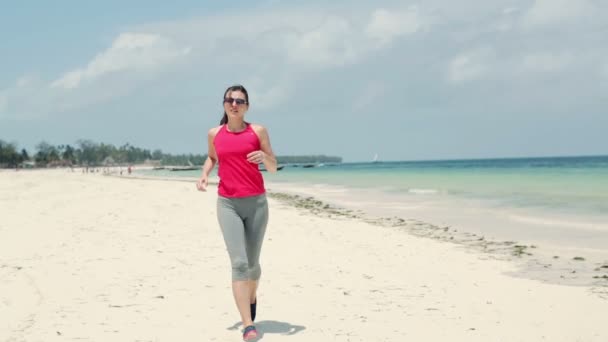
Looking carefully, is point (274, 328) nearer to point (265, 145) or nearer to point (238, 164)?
point (238, 164)

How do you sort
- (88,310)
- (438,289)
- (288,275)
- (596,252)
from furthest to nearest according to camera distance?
1. (596,252)
2. (288,275)
3. (438,289)
4. (88,310)

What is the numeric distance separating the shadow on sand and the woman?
0.44 m

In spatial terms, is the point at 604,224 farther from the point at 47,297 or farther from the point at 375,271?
the point at 47,297

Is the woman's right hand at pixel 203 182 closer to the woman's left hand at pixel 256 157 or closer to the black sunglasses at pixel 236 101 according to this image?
the woman's left hand at pixel 256 157

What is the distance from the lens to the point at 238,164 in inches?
183

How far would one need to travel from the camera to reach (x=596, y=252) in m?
10.4

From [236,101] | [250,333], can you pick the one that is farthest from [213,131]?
[250,333]

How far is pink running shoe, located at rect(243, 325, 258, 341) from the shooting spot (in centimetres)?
471

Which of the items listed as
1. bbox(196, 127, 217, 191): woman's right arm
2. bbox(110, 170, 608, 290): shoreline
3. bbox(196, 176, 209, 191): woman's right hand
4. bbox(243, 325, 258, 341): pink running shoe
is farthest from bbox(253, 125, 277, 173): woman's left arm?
bbox(110, 170, 608, 290): shoreline

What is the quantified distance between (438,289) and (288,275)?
200 cm

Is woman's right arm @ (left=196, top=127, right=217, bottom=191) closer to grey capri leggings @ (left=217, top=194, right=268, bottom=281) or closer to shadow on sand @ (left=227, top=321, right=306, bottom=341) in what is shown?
grey capri leggings @ (left=217, top=194, right=268, bottom=281)

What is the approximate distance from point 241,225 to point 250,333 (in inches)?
35.3

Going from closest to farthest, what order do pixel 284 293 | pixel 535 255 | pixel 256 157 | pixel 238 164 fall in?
pixel 256 157
pixel 238 164
pixel 284 293
pixel 535 255

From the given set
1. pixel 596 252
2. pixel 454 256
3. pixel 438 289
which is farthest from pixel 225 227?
pixel 596 252
